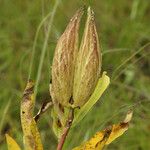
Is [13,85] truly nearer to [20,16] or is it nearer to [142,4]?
[20,16]

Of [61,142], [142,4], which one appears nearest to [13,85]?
[142,4]

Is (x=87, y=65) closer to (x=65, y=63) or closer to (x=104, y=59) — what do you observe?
(x=65, y=63)

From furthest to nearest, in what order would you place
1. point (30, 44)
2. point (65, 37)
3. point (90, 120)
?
point (30, 44)
point (90, 120)
point (65, 37)

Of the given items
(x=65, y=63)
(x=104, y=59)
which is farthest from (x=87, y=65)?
(x=104, y=59)

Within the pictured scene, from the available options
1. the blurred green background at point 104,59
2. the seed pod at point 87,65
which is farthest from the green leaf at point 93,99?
the blurred green background at point 104,59

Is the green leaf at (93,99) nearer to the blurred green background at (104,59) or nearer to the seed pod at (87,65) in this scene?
the seed pod at (87,65)

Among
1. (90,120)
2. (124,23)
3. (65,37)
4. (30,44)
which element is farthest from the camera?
(124,23)
